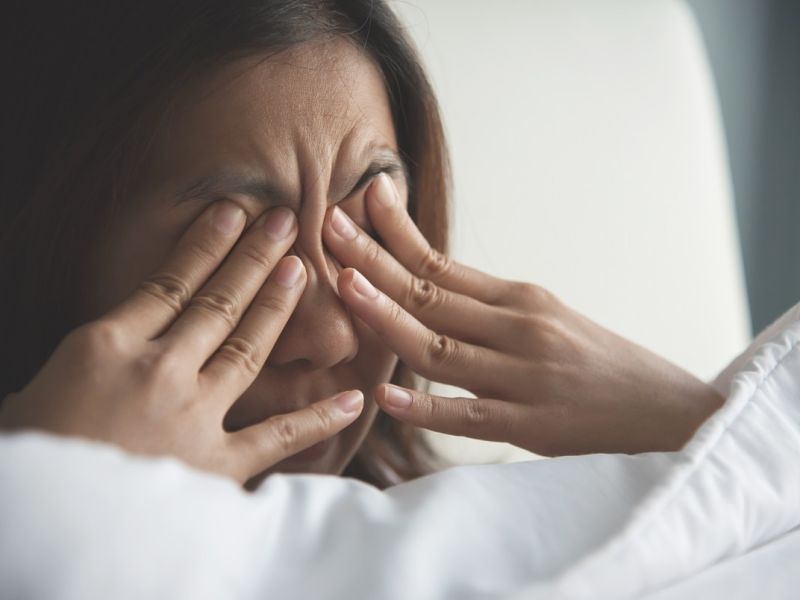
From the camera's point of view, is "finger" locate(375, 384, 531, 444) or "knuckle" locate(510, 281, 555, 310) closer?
"finger" locate(375, 384, 531, 444)

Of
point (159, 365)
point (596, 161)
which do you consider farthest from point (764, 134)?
point (159, 365)

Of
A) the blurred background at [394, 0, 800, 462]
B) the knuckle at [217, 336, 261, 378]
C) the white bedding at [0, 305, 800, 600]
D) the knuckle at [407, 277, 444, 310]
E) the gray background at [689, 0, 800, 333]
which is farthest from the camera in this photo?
the gray background at [689, 0, 800, 333]

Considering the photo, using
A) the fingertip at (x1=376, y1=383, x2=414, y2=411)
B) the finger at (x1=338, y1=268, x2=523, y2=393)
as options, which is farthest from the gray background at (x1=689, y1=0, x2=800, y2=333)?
the fingertip at (x1=376, y1=383, x2=414, y2=411)

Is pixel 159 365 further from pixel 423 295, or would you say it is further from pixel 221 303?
pixel 423 295

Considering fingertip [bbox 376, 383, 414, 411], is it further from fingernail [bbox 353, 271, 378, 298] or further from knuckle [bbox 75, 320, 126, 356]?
knuckle [bbox 75, 320, 126, 356]

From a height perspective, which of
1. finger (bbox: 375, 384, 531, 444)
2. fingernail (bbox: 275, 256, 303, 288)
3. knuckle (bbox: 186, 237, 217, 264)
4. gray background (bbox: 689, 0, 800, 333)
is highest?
gray background (bbox: 689, 0, 800, 333)

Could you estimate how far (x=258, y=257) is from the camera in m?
0.63

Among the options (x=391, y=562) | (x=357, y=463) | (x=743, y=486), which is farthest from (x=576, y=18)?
(x=391, y=562)

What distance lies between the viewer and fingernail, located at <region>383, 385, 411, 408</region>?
0.66 m

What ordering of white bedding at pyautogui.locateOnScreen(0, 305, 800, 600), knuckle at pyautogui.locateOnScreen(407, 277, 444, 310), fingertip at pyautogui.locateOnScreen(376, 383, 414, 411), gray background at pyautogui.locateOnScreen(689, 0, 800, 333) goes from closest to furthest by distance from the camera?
white bedding at pyautogui.locateOnScreen(0, 305, 800, 600) → fingertip at pyautogui.locateOnScreen(376, 383, 414, 411) → knuckle at pyautogui.locateOnScreen(407, 277, 444, 310) → gray background at pyautogui.locateOnScreen(689, 0, 800, 333)

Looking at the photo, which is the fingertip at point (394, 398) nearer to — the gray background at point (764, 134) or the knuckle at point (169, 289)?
the knuckle at point (169, 289)

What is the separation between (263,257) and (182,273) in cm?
6

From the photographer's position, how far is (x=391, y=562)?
39 centimetres

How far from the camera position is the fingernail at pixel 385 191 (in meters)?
0.72
